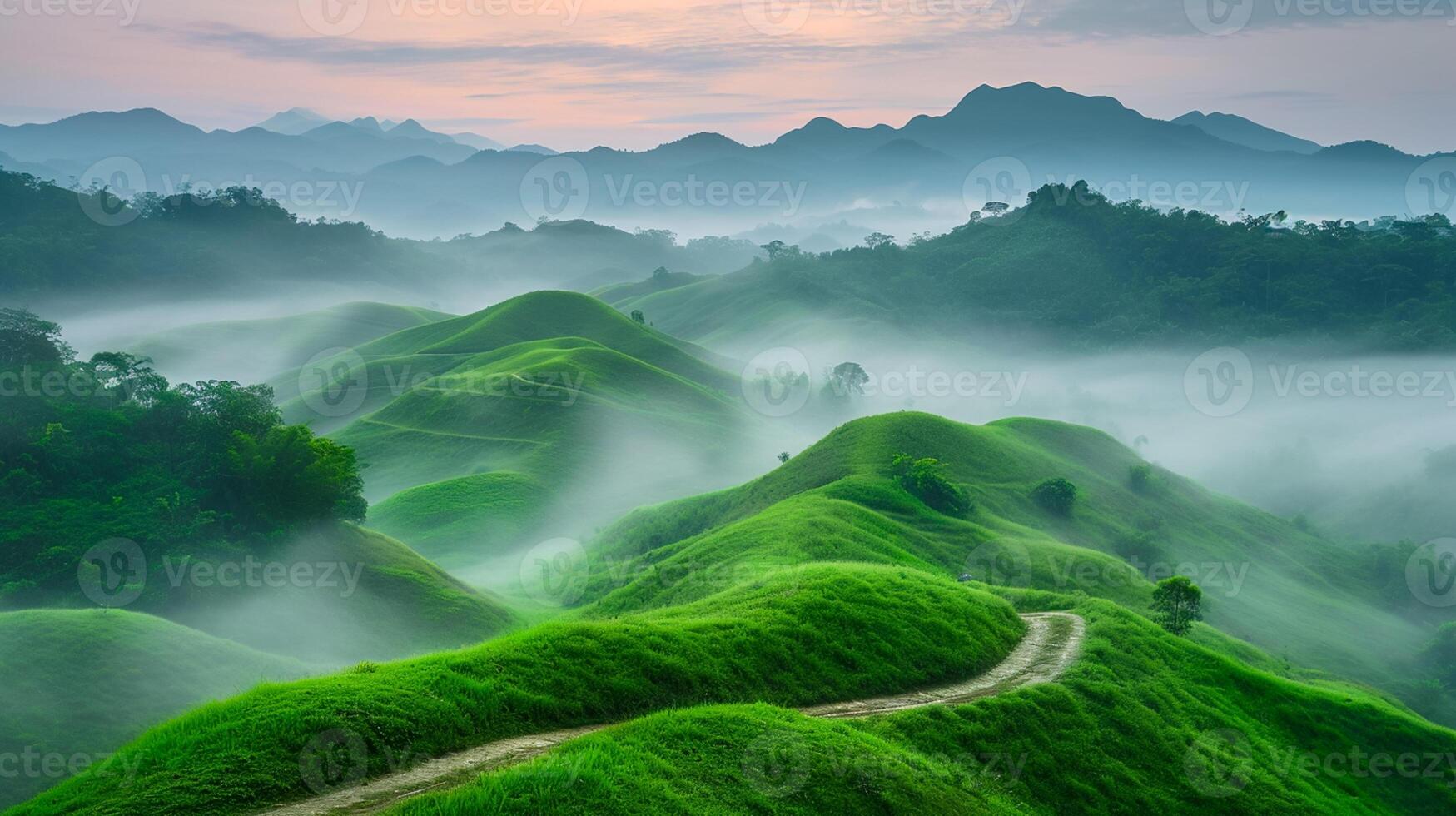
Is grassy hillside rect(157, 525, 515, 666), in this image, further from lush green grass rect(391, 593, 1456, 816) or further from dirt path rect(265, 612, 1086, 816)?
dirt path rect(265, 612, 1086, 816)

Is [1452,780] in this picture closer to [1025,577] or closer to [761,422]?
[1025,577]

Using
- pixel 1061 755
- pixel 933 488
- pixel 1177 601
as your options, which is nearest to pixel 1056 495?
pixel 933 488

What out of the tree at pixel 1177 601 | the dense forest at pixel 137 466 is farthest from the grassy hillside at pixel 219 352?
the tree at pixel 1177 601

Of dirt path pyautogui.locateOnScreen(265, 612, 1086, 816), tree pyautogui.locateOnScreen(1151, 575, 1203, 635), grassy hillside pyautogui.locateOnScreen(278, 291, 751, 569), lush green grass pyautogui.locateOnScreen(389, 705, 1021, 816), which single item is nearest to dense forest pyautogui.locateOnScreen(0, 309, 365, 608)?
grassy hillside pyautogui.locateOnScreen(278, 291, 751, 569)

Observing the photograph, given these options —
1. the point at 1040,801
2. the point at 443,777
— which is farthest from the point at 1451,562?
the point at 443,777

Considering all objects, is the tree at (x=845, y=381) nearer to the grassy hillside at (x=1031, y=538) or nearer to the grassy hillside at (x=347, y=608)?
the grassy hillside at (x=1031, y=538)

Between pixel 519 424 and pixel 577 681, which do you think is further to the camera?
pixel 519 424

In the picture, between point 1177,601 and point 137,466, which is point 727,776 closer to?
point 1177,601
